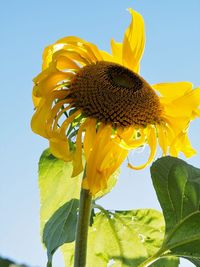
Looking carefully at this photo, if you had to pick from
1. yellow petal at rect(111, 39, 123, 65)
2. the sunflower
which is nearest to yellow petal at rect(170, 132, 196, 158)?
the sunflower

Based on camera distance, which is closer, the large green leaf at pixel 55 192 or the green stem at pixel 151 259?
the green stem at pixel 151 259

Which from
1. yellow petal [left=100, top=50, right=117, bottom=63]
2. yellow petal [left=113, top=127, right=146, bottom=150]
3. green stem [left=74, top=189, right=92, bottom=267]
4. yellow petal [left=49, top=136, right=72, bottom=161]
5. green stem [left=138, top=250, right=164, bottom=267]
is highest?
yellow petal [left=100, top=50, right=117, bottom=63]

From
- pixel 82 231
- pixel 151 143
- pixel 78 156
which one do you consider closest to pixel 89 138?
pixel 78 156

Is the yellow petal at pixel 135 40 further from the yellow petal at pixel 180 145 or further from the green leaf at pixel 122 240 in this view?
the green leaf at pixel 122 240

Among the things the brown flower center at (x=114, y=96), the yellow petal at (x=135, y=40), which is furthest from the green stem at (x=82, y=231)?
the yellow petal at (x=135, y=40)

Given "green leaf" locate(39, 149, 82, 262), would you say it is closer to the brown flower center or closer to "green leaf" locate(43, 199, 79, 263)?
"green leaf" locate(43, 199, 79, 263)

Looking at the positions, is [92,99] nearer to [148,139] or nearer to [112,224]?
[148,139]

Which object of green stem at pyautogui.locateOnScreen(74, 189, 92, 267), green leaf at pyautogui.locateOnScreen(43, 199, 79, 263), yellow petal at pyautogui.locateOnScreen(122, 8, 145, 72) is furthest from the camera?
yellow petal at pyautogui.locateOnScreen(122, 8, 145, 72)

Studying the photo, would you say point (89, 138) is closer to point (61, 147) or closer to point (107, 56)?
point (61, 147)
